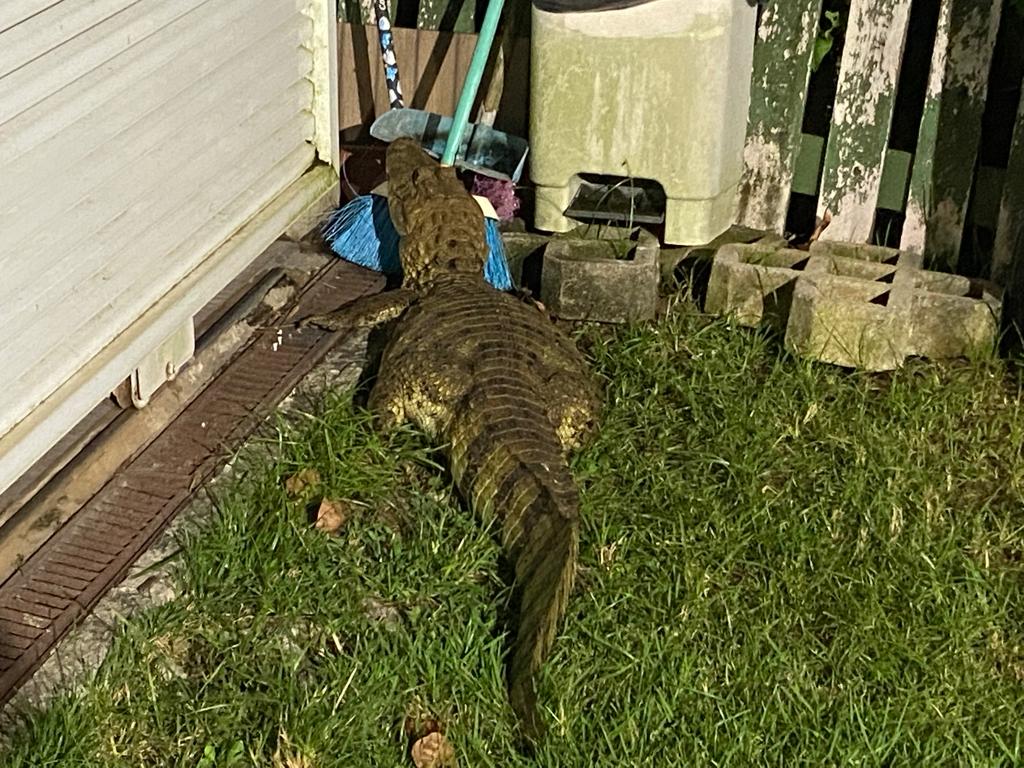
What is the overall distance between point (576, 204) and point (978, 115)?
136 cm

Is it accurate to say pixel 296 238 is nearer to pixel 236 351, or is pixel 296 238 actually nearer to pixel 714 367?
pixel 236 351

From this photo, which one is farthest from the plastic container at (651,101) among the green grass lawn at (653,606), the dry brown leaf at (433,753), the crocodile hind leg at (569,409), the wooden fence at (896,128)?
the dry brown leaf at (433,753)

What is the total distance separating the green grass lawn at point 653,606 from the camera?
3029 mm

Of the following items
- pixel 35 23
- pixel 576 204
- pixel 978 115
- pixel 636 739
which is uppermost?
pixel 35 23

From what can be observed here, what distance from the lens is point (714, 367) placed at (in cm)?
440

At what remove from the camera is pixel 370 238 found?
512 centimetres

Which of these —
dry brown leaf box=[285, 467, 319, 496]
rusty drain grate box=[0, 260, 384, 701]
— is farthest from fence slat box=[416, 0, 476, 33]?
dry brown leaf box=[285, 467, 319, 496]

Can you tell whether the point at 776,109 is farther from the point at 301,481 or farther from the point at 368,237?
the point at 301,481

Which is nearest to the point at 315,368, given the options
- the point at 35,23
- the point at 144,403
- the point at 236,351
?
the point at 236,351

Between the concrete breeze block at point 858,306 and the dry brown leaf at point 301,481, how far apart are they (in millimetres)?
1552

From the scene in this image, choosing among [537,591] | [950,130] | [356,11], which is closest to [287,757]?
[537,591]

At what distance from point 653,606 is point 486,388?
0.85 metres

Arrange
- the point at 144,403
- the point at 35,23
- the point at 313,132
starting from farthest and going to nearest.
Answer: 1. the point at 313,132
2. the point at 144,403
3. the point at 35,23

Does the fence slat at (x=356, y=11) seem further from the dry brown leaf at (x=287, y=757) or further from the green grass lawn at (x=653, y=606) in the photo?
the dry brown leaf at (x=287, y=757)
